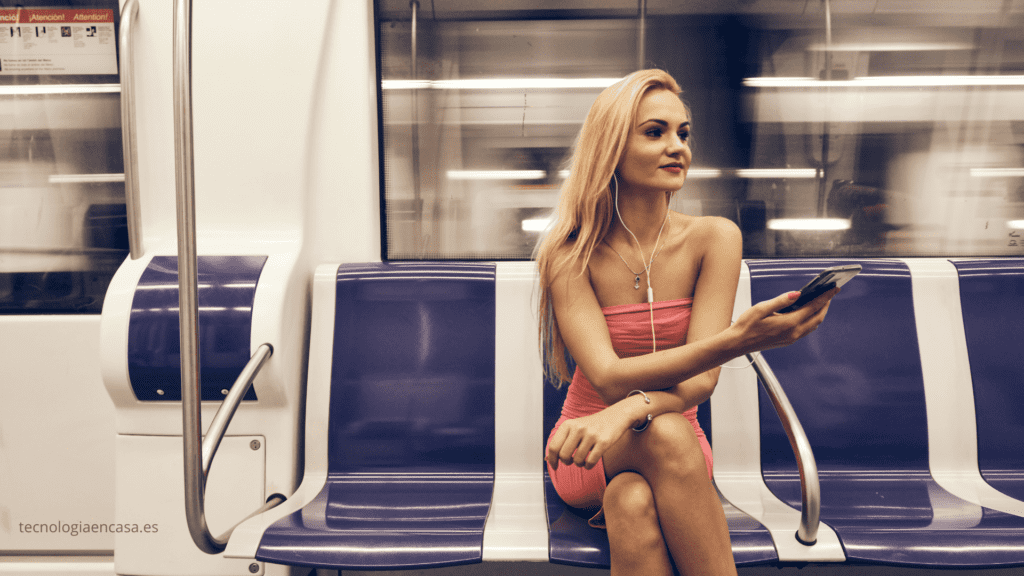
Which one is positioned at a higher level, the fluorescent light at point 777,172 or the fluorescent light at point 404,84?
the fluorescent light at point 404,84

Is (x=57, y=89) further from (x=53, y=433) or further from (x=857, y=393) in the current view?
(x=857, y=393)

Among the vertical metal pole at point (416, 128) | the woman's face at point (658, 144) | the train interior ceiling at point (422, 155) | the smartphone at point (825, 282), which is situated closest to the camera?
the smartphone at point (825, 282)

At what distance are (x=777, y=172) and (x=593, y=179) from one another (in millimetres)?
1129

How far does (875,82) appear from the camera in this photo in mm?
2123

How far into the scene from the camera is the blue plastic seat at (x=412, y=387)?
175 centimetres

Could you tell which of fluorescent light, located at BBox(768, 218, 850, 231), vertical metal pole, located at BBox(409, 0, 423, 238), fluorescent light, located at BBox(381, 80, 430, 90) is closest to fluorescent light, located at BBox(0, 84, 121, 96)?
fluorescent light, located at BBox(381, 80, 430, 90)

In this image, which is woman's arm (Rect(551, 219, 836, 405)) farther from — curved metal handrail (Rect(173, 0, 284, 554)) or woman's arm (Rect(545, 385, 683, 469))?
curved metal handrail (Rect(173, 0, 284, 554))

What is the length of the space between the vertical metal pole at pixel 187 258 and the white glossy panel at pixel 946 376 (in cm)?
193

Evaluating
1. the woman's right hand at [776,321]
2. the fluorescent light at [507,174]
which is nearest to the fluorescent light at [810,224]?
the fluorescent light at [507,174]

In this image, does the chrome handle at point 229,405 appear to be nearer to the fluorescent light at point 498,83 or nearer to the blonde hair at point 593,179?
the blonde hair at point 593,179

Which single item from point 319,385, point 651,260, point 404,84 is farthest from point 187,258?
point 404,84

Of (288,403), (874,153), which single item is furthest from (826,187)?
(288,403)

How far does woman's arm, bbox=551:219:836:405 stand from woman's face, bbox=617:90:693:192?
216 mm

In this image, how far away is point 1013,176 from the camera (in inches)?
84.1
